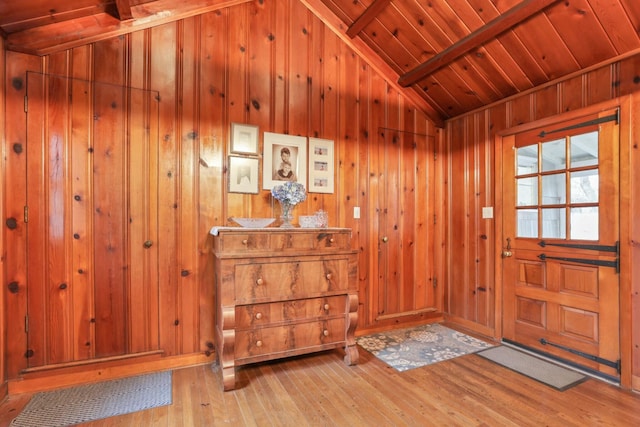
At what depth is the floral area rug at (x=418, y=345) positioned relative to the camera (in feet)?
8.81

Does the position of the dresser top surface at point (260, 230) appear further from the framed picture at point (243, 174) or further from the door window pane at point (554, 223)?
the door window pane at point (554, 223)

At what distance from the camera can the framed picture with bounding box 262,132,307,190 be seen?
9.46 ft

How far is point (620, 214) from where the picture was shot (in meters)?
2.32

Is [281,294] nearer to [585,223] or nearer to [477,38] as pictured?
[585,223]

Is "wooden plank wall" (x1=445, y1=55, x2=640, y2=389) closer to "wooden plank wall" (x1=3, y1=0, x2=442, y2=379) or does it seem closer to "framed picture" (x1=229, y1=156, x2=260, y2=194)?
"wooden plank wall" (x1=3, y1=0, x2=442, y2=379)

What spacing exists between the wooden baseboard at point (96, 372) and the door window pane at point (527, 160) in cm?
338

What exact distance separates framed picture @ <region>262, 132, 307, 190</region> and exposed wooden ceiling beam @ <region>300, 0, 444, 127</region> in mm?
1202

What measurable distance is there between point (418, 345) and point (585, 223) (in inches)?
69.8

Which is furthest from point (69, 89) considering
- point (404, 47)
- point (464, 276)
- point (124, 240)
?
point (464, 276)

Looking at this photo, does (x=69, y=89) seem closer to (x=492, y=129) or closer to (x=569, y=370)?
(x=492, y=129)

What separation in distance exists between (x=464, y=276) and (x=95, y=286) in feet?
11.8

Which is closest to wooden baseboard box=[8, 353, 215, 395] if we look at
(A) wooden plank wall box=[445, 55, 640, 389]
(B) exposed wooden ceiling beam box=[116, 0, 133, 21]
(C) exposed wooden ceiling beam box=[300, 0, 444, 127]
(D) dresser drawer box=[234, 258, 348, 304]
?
(D) dresser drawer box=[234, 258, 348, 304]

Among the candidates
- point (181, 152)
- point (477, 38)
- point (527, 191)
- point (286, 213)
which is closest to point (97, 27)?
point (181, 152)

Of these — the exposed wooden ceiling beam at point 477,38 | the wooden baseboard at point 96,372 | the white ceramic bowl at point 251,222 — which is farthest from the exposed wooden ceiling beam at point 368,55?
the wooden baseboard at point 96,372
